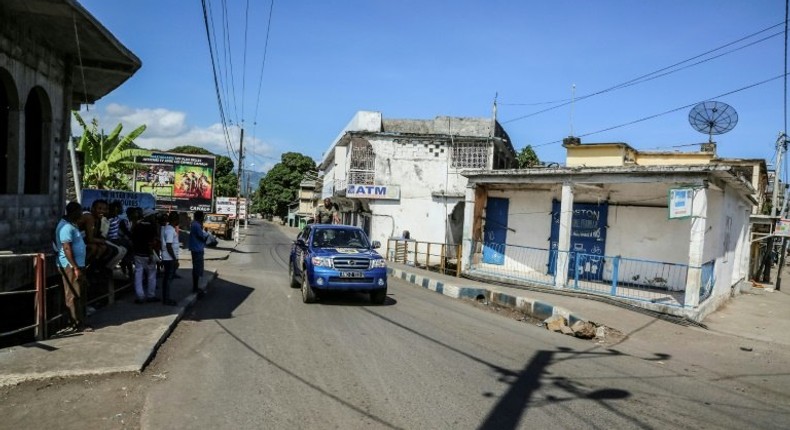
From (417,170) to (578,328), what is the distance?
64.6 feet

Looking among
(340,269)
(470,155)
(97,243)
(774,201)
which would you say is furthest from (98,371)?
(774,201)

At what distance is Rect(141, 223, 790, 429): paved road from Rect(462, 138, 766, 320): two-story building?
484 cm

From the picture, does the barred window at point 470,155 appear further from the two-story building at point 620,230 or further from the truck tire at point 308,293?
the truck tire at point 308,293

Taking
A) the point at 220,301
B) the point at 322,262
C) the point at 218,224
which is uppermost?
the point at 322,262

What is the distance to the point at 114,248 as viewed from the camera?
358 inches

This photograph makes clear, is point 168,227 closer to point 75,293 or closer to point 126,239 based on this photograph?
point 126,239

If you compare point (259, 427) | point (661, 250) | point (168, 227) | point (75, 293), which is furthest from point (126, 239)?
point (661, 250)

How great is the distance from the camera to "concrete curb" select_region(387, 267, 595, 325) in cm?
1199

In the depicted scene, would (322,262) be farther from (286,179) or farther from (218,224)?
(286,179)

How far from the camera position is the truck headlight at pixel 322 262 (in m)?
11.6

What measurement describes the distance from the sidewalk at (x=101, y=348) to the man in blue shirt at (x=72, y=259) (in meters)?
0.38

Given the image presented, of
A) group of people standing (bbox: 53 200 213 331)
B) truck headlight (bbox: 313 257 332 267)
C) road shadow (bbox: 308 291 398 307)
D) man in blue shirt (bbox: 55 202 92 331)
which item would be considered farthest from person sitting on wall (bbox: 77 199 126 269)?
road shadow (bbox: 308 291 398 307)

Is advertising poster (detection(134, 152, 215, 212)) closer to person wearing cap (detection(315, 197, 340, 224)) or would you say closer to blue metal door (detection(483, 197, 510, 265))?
person wearing cap (detection(315, 197, 340, 224))

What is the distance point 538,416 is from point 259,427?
8.42ft
